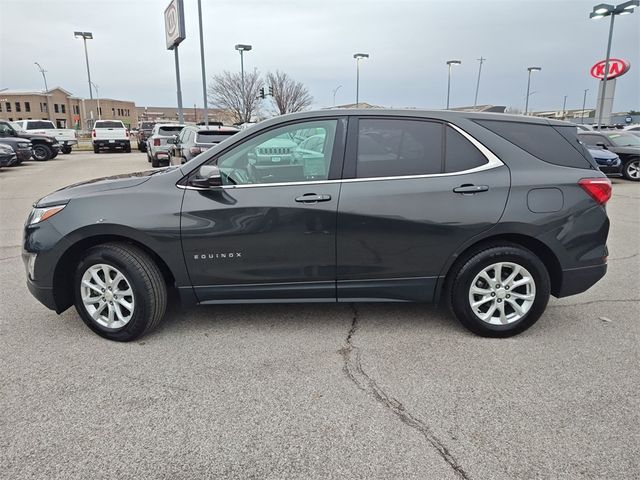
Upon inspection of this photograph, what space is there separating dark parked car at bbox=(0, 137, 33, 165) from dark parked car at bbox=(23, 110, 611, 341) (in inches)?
705

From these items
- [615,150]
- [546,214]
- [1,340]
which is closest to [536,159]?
[546,214]

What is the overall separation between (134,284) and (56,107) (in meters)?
102

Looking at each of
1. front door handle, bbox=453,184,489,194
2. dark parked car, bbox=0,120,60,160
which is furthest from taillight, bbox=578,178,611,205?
dark parked car, bbox=0,120,60,160

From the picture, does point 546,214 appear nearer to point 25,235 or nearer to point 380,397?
point 380,397

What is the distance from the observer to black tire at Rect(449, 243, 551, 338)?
349 centimetres

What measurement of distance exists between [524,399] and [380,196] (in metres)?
1.64

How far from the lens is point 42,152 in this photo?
74.4ft

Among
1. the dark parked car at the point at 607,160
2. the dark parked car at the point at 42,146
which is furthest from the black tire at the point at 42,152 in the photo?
the dark parked car at the point at 607,160

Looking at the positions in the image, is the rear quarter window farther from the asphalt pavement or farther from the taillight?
the asphalt pavement

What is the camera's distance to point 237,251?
11.2 feet

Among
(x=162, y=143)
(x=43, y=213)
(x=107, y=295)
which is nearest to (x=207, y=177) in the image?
(x=107, y=295)

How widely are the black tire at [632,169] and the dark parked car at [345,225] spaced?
538 inches

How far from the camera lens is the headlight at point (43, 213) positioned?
137 inches

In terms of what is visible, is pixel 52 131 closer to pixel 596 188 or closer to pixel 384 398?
pixel 384 398
